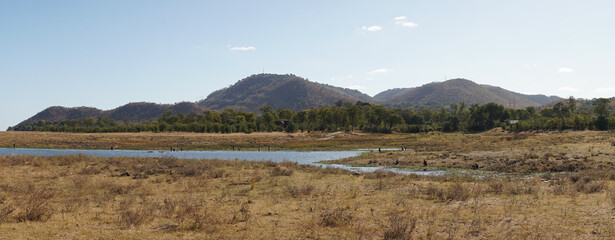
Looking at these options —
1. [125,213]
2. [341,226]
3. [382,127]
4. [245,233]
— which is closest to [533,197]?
[341,226]

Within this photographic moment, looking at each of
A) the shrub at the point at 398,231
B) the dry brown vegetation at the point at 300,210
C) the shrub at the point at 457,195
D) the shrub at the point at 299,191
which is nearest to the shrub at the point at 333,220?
the dry brown vegetation at the point at 300,210

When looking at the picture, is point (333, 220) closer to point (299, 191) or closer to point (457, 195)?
point (299, 191)

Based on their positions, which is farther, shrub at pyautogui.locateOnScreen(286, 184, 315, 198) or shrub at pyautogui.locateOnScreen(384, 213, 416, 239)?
shrub at pyautogui.locateOnScreen(286, 184, 315, 198)

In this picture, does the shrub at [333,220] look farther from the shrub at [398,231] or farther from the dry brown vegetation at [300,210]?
the shrub at [398,231]

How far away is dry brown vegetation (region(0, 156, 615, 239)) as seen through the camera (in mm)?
11938

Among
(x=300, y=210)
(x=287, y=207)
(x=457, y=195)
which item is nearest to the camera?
(x=300, y=210)

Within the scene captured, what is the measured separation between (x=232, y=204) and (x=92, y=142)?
88.5 m

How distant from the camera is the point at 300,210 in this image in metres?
15.9

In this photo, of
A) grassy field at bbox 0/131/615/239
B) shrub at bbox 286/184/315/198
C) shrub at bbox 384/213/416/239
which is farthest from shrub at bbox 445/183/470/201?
shrub at bbox 286/184/315/198

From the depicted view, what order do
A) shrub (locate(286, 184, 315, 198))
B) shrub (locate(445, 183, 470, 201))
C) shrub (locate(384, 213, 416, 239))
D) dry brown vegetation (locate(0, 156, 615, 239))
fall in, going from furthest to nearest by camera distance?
shrub (locate(286, 184, 315, 198)) → shrub (locate(445, 183, 470, 201)) → dry brown vegetation (locate(0, 156, 615, 239)) → shrub (locate(384, 213, 416, 239))

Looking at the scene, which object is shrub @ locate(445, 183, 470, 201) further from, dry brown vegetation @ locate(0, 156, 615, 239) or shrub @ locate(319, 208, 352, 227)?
shrub @ locate(319, 208, 352, 227)

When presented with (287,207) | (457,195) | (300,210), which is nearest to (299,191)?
(287,207)

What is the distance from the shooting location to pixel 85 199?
17.4 metres

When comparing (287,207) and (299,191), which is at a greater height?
(299,191)
